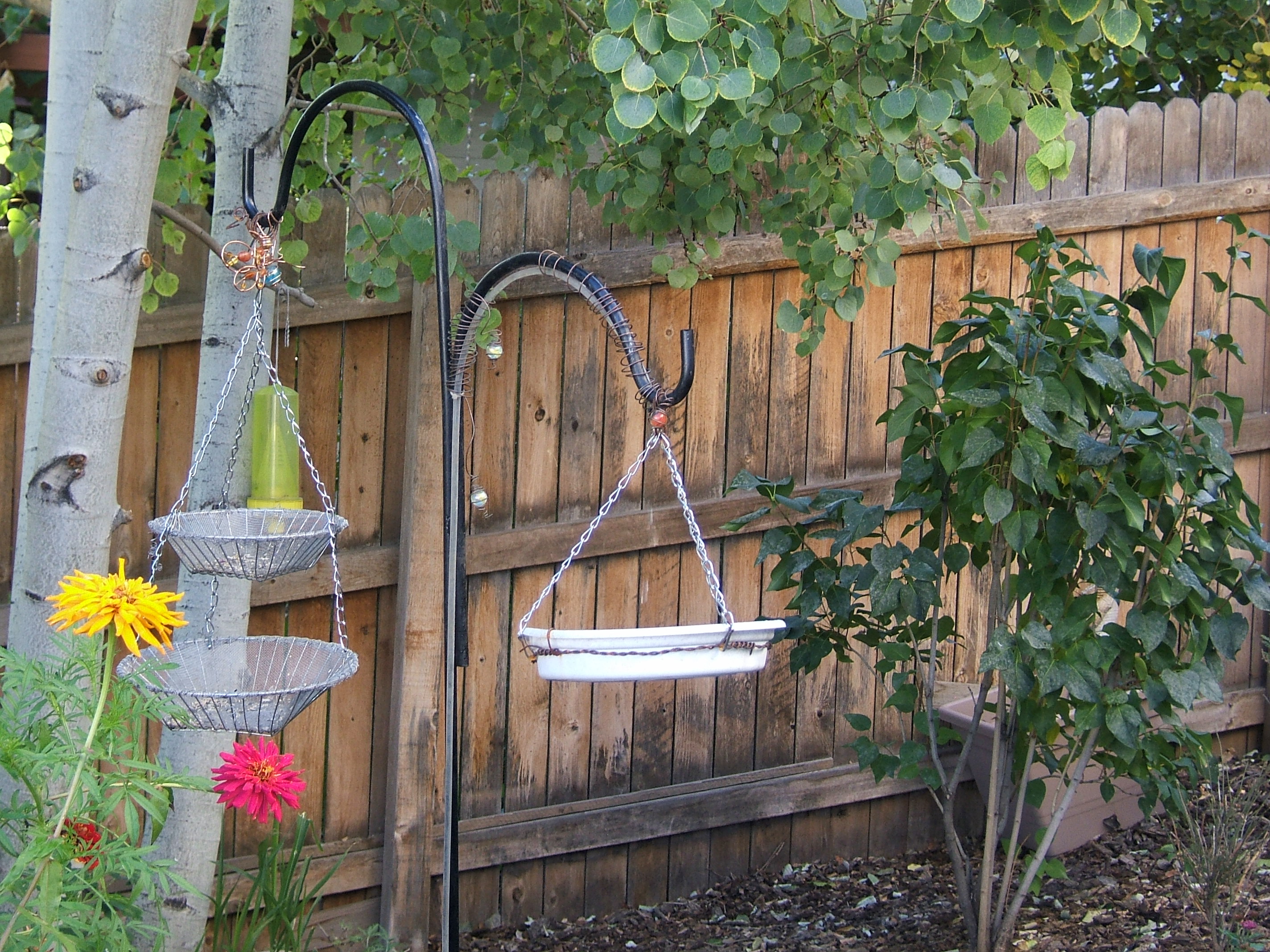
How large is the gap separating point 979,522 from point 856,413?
0.72m

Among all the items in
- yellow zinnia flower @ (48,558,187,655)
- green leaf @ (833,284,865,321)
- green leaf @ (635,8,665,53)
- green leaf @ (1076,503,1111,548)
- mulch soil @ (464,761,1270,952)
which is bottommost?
mulch soil @ (464,761,1270,952)

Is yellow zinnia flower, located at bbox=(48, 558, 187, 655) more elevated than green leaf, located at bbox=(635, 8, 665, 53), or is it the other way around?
green leaf, located at bbox=(635, 8, 665, 53)

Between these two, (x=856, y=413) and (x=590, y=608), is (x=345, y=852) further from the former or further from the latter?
(x=856, y=413)

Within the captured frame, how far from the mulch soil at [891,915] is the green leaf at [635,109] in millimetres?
2077

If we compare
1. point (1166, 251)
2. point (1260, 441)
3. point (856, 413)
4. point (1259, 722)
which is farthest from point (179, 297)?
point (1259, 722)

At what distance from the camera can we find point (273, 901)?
2.59 m

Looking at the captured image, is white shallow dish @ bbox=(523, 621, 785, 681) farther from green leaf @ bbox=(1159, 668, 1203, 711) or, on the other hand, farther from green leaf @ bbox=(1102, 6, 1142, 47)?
green leaf @ bbox=(1159, 668, 1203, 711)

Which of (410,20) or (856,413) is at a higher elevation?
(410,20)

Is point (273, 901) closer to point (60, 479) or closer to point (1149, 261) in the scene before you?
point (60, 479)

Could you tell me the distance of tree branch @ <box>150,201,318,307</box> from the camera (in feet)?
7.41

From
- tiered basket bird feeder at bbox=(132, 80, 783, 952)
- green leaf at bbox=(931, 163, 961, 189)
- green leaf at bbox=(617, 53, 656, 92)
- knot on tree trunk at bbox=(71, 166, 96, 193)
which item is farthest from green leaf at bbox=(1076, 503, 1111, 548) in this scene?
knot on tree trunk at bbox=(71, 166, 96, 193)

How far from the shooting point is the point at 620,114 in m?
1.53

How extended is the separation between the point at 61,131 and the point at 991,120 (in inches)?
63.2

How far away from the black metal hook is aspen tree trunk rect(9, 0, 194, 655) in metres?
0.55
